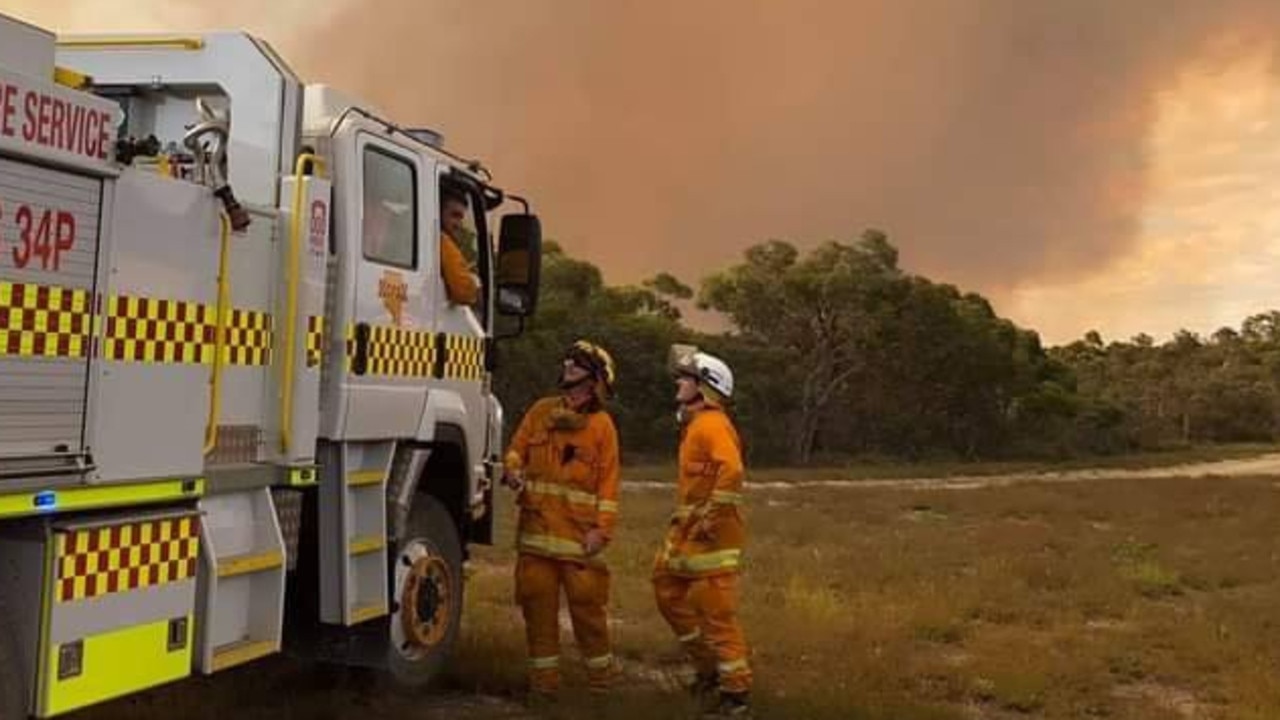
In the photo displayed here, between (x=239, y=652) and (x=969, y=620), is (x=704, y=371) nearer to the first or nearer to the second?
(x=239, y=652)

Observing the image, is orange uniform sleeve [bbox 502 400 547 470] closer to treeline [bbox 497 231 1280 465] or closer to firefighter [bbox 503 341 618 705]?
firefighter [bbox 503 341 618 705]

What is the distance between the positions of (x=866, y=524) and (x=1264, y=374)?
7257cm

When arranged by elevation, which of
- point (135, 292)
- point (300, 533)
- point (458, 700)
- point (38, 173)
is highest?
point (38, 173)

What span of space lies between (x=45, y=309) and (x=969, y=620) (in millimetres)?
8403

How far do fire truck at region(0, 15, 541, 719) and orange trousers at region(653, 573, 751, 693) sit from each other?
116 centimetres

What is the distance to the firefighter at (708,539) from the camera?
23.1ft

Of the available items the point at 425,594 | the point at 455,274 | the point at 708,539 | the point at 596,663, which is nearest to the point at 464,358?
the point at 455,274

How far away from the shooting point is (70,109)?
159 inches

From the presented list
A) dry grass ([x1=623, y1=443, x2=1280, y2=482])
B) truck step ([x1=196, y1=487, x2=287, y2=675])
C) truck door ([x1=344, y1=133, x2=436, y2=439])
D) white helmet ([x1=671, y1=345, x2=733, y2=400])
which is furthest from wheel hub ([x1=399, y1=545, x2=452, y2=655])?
dry grass ([x1=623, y1=443, x2=1280, y2=482])

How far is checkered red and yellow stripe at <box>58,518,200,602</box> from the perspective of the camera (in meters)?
4.09

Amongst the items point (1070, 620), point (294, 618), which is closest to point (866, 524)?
point (1070, 620)

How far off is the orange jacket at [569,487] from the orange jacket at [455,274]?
32.3 inches

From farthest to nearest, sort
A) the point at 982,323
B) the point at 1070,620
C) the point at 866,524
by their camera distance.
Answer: the point at 982,323 < the point at 866,524 < the point at 1070,620

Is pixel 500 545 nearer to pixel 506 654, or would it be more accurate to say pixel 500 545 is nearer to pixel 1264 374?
pixel 506 654
